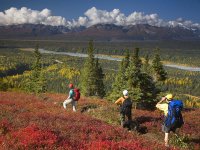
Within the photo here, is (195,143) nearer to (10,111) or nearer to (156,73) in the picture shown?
(10,111)

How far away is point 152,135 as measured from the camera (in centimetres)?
1870

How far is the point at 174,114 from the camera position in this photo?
1484 cm

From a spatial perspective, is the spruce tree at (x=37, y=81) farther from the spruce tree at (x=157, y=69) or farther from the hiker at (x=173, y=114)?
the hiker at (x=173, y=114)

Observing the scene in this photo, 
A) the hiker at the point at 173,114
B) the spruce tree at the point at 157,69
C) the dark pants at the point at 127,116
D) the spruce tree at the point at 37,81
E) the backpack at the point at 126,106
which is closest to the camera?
the hiker at the point at 173,114

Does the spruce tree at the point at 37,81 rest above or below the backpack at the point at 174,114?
below

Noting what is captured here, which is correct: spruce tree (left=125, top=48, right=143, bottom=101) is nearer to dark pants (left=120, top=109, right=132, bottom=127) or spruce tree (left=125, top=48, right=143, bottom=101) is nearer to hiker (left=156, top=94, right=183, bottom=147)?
→ dark pants (left=120, top=109, right=132, bottom=127)

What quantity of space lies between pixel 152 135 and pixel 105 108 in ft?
28.2

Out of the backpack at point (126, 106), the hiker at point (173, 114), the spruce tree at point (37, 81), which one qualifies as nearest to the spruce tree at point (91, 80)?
the spruce tree at point (37, 81)

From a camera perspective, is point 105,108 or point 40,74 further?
point 40,74

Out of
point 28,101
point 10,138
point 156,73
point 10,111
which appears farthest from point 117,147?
point 156,73

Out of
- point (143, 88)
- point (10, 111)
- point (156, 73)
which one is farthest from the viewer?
point (156, 73)

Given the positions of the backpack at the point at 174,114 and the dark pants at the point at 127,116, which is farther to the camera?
the dark pants at the point at 127,116

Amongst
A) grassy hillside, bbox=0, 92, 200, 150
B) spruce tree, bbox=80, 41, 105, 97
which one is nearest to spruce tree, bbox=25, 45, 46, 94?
spruce tree, bbox=80, 41, 105, 97

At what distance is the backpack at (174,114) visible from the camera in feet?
48.1
